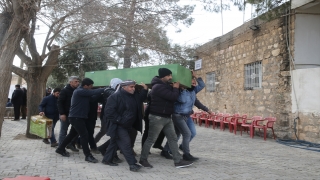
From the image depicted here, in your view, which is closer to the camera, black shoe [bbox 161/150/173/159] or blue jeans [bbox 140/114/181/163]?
blue jeans [bbox 140/114/181/163]

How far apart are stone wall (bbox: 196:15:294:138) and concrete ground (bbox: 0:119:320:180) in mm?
1687

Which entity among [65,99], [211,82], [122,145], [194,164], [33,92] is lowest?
[194,164]

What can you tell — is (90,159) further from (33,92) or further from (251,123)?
(251,123)

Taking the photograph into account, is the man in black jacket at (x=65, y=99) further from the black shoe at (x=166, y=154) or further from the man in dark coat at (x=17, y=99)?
the man in dark coat at (x=17, y=99)

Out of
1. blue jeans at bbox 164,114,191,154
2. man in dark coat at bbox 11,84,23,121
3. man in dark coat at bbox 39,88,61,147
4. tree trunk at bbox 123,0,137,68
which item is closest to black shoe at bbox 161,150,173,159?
blue jeans at bbox 164,114,191,154

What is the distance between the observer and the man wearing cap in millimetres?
5746

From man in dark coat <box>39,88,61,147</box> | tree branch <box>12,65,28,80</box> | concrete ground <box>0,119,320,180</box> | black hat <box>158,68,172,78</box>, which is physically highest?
tree branch <box>12,65,28,80</box>

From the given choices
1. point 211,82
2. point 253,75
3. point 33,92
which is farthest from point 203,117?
point 33,92

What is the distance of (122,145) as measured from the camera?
→ 575cm

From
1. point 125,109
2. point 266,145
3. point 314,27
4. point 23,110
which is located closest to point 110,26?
point 125,109

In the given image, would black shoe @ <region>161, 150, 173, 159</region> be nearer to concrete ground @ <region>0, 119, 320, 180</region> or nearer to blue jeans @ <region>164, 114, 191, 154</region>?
concrete ground @ <region>0, 119, 320, 180</region>

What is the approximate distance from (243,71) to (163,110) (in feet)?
22.1

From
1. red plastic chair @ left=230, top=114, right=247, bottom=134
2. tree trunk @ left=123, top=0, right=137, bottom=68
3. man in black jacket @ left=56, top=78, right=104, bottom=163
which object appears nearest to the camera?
man in black jacket @ left=56, top=78, right=104, bottom=163

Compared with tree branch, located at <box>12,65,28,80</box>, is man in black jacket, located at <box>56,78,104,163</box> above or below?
below
